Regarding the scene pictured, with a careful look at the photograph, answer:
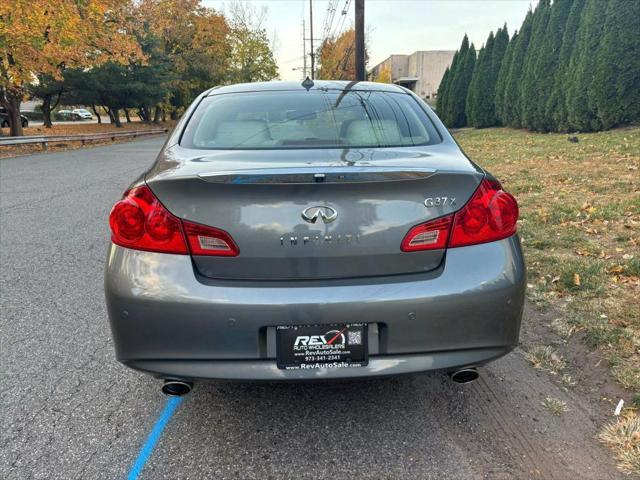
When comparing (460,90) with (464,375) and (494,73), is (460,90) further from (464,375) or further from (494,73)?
(464,375)

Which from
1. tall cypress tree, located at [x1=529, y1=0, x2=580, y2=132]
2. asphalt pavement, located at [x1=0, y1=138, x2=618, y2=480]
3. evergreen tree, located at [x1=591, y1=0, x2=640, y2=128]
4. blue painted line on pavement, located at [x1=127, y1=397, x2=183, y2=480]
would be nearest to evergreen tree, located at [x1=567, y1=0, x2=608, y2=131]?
evergreen tree, located at [x1=591, y1=0, x2=640, y2=128]

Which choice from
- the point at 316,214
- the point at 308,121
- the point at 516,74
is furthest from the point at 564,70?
the point at 316,214

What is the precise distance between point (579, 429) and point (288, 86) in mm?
2428

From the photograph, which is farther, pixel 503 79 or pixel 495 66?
pixel 495 66

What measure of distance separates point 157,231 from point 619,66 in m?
15.1

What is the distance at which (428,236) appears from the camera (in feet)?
6.17

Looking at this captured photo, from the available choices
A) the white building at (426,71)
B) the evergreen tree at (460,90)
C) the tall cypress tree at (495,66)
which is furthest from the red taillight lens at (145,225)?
the white building at (426,71)

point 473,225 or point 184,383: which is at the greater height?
point 473,225

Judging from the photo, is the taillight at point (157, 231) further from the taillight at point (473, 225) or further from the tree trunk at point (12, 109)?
the tree trunk at point (12, 109)

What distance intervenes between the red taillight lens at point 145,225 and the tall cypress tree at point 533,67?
18.0 metres

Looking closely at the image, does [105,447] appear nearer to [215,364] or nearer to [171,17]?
[215,364]

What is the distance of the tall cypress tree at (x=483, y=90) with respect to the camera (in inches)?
866

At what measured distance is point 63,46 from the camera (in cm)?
1827

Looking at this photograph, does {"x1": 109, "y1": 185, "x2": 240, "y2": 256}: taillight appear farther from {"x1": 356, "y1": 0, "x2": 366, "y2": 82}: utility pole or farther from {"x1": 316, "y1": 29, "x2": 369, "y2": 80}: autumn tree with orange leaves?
{"x1": 316, "y1": 29, "x2": 369, "y2": 80}: autumn tree with orange leaves
